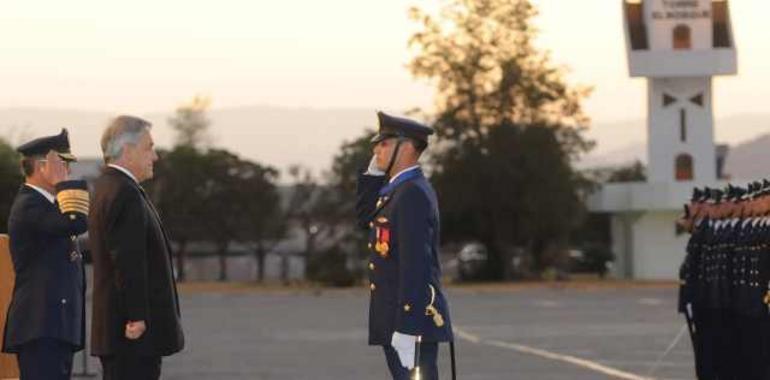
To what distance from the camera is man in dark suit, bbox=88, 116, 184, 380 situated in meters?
8.69

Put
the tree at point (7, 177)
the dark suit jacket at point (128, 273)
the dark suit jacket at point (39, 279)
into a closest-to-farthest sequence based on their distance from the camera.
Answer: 1. the dark suit jacket at point (128, 273)
2. the dark suit jacket at point (39, 279)
3. the tree at point (7, 177)

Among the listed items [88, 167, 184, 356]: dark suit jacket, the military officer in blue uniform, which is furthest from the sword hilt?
[88, 167, 184, 356]: dark suit jacket

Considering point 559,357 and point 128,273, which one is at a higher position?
point 128,273

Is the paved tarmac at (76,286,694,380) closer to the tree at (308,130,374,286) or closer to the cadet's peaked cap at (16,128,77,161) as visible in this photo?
→ the cadet's peaked cap at (16,128,77,161)

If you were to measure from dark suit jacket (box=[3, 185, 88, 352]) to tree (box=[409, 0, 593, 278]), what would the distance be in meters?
53.2

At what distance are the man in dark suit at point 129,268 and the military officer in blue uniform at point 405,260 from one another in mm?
1032

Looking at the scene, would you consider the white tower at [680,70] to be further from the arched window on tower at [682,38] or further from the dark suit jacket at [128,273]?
the dark suit jacket at [128,273]

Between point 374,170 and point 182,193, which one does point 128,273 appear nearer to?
point 374,170

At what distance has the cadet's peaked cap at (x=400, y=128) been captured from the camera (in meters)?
9.25

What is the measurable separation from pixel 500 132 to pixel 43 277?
54.3m

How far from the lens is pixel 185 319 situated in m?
36.0

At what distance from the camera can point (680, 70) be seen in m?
67.1

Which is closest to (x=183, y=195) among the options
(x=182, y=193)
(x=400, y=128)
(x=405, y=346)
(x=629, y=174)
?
(x=182, y=193)

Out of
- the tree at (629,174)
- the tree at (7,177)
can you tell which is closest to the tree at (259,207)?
the tree at (7,177)
